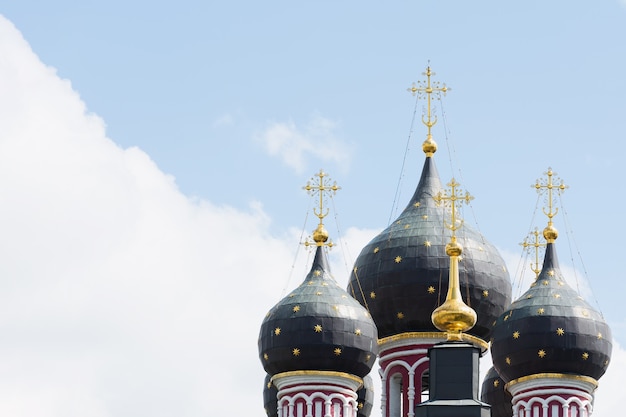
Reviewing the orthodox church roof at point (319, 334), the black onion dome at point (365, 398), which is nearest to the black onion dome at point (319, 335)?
the orthodox church roof at point (319, 334)

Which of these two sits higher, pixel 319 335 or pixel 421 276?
pixel 421 276

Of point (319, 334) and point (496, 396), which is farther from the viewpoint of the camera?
point (496, 396)

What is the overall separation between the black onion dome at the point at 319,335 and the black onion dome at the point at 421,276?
166 cm

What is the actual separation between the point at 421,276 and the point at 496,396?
3800 mm

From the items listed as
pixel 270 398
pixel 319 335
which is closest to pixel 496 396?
pixel 270 398

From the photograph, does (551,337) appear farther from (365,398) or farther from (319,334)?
(365,398)

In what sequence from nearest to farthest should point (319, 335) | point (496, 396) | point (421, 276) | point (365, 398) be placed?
point (319, 335) → point (421, 276) → point (496, 396) → point (365, 398)

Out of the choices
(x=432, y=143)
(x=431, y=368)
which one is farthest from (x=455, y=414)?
(x=432, y=143)

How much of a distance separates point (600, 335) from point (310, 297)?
638 centimetres

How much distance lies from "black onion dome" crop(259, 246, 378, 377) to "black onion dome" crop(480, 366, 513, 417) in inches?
175

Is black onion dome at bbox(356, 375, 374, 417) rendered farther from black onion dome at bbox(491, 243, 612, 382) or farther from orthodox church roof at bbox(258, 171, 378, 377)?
black onion dome at bbox(491, 243, 612, 382)

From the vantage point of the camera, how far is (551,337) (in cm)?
5141

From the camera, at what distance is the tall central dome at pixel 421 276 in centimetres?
5431

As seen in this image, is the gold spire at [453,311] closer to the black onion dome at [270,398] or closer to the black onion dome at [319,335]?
the black onion dome at [319,335]
